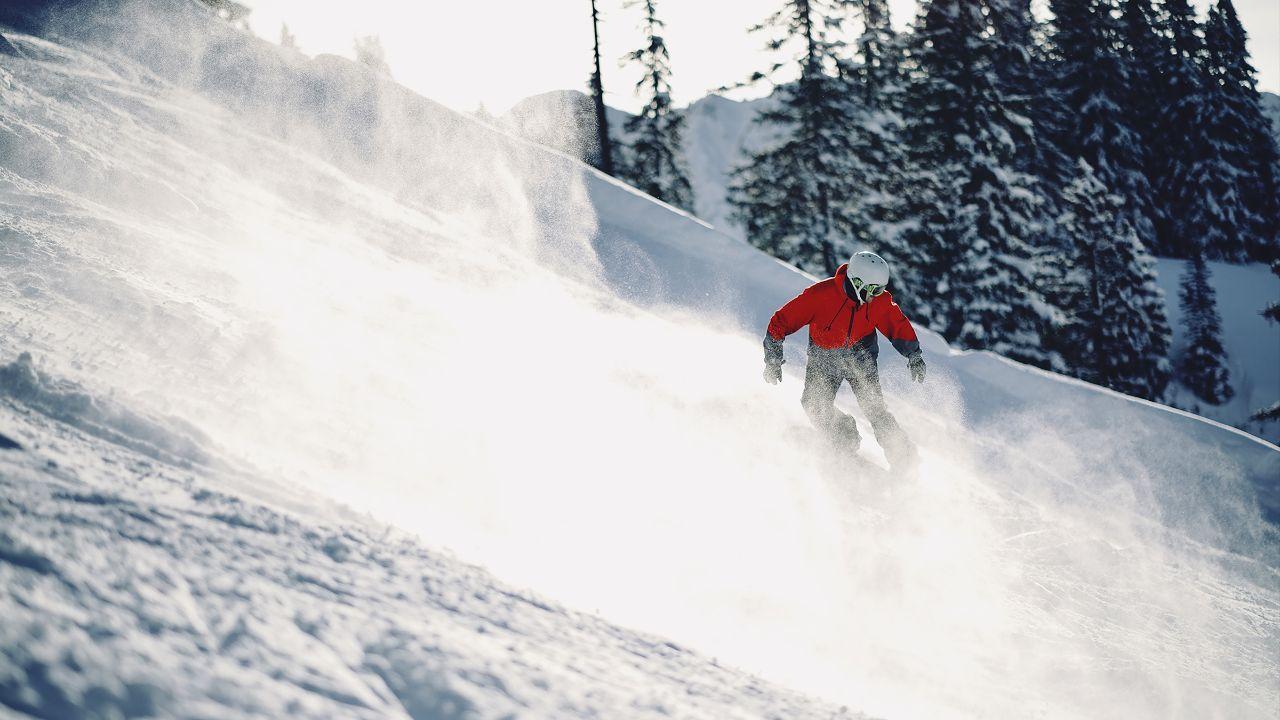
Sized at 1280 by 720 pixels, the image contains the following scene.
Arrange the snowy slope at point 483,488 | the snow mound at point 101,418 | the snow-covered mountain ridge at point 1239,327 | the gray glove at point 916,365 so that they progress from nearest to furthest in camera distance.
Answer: the snowy slope at point 483,488 < the snow mound at point 101,418 < the gray glove at point 916,365 < the snow-covered mountain ridge at point 1239,327

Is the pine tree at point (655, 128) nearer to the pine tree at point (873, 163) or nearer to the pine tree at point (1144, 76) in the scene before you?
the pine tree at point (873, 163)

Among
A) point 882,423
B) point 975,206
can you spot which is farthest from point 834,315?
point 975,206

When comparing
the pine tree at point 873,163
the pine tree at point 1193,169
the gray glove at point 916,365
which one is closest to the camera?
the gray glove at point 916,365

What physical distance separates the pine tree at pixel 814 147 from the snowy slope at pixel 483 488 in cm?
1418

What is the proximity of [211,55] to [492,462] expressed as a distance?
11.6 metres

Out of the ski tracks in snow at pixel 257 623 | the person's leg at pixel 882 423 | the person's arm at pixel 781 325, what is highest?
the person's arm at pixel 781 325

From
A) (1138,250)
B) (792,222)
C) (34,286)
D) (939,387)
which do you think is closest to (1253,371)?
(1138,250)

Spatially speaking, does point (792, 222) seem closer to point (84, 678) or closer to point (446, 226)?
point (446, 226)

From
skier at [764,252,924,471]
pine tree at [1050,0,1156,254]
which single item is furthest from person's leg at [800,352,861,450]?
pine tree at [1050,0,1156,254]

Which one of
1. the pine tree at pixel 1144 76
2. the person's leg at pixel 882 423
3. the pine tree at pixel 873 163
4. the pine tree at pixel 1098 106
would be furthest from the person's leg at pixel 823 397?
the pine tree at pixel 1144 76

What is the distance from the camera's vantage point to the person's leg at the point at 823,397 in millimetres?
6352

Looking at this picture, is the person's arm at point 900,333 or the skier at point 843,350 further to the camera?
the person's arm at point 900,333

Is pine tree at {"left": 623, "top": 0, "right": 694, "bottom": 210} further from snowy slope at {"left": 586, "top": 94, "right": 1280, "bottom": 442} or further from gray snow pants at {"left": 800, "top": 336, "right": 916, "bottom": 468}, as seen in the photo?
gray snow pants at {"left": 800, "top": 336, "right": 916, "bottom": 468}

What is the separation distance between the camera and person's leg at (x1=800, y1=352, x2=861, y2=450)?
20.8 ft
